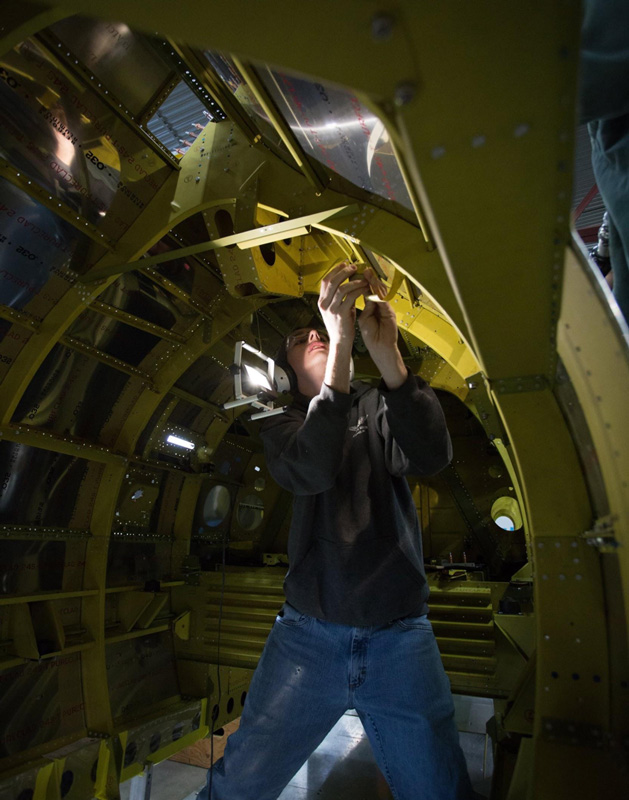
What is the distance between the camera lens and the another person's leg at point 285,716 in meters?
1.94

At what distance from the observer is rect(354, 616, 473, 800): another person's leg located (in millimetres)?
1794

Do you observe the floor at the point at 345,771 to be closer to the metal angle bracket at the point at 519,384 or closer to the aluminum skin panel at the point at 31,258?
the metal angle bracket at the point at 519,384

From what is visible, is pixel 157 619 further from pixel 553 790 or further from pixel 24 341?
pixel 553 790

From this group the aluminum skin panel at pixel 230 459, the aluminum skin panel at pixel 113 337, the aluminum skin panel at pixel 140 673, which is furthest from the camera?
the aluminum skin panel at pixel 230 459

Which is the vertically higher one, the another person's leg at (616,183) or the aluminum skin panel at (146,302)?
the aluminum skin panel at (146,302)

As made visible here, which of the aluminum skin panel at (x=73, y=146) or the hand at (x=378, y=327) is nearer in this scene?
the hand at (x=378, y=327)

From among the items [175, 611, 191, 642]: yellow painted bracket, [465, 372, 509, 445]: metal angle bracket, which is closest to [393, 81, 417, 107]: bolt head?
[465, 372, 509, 445]: metal angle bracket

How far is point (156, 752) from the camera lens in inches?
175

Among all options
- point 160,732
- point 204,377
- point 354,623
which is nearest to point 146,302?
point 204,377

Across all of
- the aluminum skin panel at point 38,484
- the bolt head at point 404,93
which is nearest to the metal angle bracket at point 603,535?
the bolt head at point 404,93

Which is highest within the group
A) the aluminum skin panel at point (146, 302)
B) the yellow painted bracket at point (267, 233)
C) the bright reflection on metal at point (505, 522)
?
the aluminum skin panel at point (146, 302)

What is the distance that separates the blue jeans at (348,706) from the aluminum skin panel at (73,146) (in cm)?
324

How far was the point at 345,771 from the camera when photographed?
4.39 m

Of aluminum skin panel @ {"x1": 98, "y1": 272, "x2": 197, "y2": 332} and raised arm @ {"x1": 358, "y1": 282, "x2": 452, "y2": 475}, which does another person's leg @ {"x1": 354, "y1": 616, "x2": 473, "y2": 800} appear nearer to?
raised arm @ {"x1": 358, "y1": 282, "x2": 452, "y2": 475}
